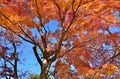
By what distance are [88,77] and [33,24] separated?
112 inches

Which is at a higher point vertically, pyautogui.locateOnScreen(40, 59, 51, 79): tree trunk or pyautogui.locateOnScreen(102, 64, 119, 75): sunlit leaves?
pyautogui.locateOnScreen(40, 59, 51, 79): tree trunk

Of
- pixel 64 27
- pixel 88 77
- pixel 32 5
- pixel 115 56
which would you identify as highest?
pixel 32 5

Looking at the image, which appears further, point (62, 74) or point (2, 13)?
point (62, 74)

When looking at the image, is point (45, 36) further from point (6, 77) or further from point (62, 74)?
point (6, 77)

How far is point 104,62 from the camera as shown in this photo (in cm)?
1266

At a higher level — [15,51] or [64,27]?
[15,51]

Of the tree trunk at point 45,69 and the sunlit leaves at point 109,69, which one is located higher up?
the tree trunk at point 45,69

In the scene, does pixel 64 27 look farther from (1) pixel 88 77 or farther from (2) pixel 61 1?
(1) pixel 88 77

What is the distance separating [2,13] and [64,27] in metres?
2.34

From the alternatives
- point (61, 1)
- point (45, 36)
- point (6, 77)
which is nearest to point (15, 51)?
point (6, 77)

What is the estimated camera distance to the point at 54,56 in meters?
11.7

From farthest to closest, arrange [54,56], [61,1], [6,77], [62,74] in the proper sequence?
[6,77] → [62,74] → [54,56] → [61,1]

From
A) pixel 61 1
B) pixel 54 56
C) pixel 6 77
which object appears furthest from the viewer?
pixel 6 77

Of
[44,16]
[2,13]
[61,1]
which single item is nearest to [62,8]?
[61,1]
